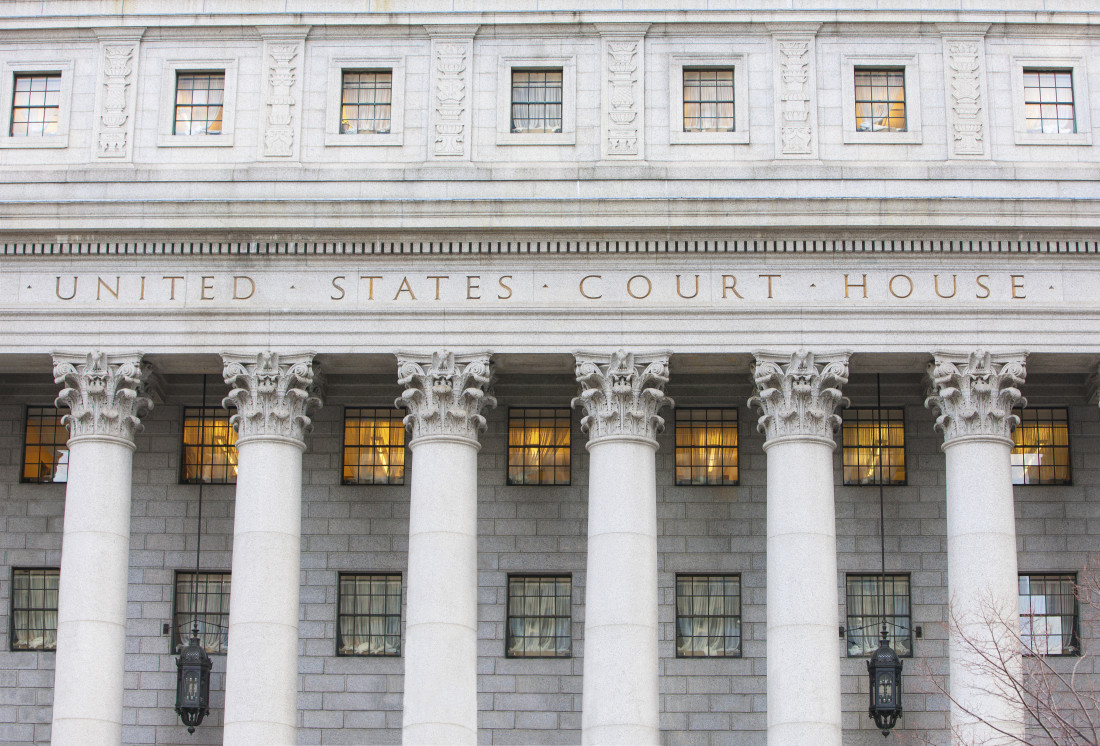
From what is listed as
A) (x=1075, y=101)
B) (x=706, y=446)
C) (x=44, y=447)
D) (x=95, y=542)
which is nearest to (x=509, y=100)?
(x=706, y=446)

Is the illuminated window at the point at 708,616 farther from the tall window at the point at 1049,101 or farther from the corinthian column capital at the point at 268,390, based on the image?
the tall window at the point at 1049,101

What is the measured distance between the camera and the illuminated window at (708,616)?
146 ft

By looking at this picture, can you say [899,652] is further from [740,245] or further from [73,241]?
[73,241]

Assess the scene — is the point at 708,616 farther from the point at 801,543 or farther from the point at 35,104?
the point at 35,104

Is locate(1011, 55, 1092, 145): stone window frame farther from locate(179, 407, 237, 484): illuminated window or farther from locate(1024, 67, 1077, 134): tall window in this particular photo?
locate(179, 407, 237, 484): illuminated window

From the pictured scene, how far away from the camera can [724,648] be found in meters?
44.5

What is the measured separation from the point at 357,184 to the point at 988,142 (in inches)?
572

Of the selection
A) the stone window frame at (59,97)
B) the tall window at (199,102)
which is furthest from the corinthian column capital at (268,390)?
the stone window frame at (59,97)

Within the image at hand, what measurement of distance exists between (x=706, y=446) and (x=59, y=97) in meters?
17.5

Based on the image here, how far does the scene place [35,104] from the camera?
4575cm

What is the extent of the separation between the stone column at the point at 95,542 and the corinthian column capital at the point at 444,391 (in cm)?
608

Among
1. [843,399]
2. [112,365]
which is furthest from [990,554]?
[112,365]

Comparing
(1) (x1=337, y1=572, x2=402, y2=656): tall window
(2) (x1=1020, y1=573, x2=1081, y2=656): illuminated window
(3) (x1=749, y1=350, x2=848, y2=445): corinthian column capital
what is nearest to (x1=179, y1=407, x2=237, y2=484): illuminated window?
(1) (x1=337, y1=572, x2=402, y2=656): tall window

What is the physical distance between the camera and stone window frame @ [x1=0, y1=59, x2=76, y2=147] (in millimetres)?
45156
